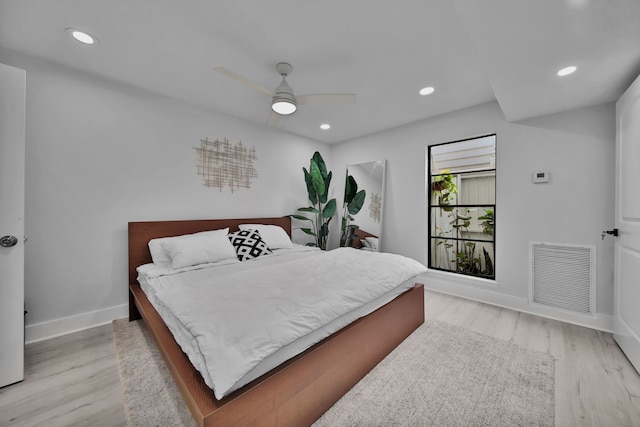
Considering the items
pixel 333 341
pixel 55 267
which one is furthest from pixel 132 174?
pixel 333 341

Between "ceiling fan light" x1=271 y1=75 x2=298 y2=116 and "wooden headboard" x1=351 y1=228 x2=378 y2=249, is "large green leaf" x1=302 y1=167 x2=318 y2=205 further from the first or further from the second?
"ceiling fan light" x1=271 y1=75 x2=298 y2=116

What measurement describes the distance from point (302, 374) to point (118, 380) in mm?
1346

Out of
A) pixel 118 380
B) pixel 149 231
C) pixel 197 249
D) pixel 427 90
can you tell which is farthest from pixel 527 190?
pixel 149 231

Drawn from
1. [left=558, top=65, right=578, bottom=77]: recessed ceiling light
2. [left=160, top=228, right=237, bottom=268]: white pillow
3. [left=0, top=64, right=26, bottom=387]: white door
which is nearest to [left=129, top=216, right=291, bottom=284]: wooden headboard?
[left=160, top=228, right=237, bottom=268]: white pillow

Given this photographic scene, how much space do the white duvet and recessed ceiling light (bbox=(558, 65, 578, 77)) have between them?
1909 mm

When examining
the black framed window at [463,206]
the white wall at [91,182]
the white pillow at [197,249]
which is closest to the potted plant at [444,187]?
the black framed window at [463,206]

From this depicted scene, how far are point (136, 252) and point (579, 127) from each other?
184 inches

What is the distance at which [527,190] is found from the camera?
278 centimetres

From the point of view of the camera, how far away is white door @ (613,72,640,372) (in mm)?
1768

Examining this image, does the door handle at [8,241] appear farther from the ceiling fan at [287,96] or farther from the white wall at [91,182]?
the ceiling fan at [287,96]

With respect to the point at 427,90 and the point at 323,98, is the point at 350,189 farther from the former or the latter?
the point at 323,98

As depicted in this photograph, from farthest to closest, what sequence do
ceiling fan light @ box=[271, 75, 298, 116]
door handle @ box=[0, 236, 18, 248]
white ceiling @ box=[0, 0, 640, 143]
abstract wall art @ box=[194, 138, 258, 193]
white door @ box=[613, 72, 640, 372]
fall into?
abstract wall art @ box=[194, 138, 258, 193]
ceiling fan light @ box=[271, 75, 298, 116]
white door @ box=[613, 72, 640, 372]
door handle @ box=[0, 236, 18, 248]
white ceiling @ box=[0, 0, 640, 143]

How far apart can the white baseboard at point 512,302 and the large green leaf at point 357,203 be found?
4.59 ft

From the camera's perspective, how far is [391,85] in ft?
8.49
